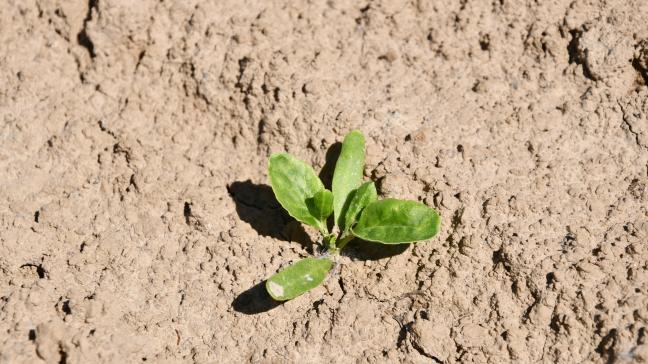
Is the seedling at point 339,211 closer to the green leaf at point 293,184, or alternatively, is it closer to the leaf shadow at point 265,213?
the green leaf at point 293,184

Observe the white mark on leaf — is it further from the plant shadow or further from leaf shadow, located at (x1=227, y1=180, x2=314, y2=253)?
leaf shadow, located at (x1=227, y1=180, x2=314, y2=253)

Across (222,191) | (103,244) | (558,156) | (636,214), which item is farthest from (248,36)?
(636,214)

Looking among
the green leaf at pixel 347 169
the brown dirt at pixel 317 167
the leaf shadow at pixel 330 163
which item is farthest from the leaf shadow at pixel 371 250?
the leaf shadow at pixel 330 163

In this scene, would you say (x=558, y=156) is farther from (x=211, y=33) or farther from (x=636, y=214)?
(x=211, y=33)

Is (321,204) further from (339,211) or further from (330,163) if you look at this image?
(330,163)

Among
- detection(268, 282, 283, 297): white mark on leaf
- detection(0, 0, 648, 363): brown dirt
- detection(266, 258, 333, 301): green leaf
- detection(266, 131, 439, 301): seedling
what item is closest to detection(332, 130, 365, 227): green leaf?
detection(266, 131, 439, 301): seedling
